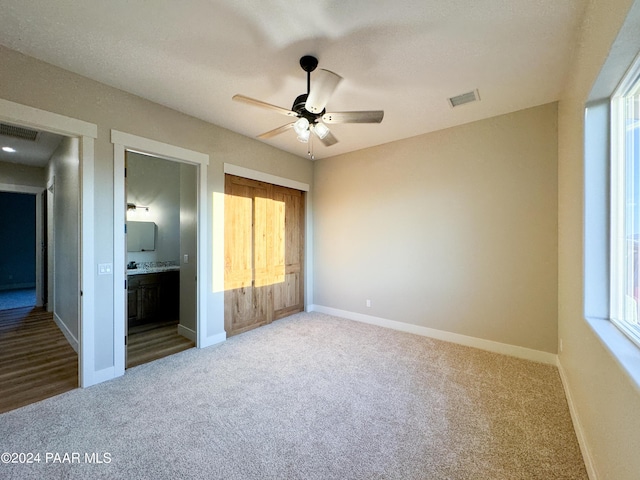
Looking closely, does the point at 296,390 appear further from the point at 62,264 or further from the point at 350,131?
the point at 62,264

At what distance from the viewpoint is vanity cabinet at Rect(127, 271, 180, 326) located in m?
4.31

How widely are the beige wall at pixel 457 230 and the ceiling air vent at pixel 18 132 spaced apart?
428 cm

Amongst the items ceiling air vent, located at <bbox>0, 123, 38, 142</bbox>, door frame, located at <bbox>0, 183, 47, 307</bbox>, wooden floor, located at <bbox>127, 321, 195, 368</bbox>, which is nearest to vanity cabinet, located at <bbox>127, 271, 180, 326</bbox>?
wooden floor, located at <bbox>127, 321, 195, 368</bbox>

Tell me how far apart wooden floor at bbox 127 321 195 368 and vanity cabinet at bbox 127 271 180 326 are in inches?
7.5

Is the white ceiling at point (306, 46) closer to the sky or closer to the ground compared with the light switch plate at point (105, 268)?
closer to the sky

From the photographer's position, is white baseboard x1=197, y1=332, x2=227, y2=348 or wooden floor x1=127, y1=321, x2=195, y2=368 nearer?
wooden floor x1=127, y1=321, x2=195, y2=368

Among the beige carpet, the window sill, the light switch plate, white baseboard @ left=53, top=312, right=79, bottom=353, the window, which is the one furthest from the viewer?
white baseboard @ left=53, top=312, right=79, bottom=353

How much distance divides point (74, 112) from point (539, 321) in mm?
5296

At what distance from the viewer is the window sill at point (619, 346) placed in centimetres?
118

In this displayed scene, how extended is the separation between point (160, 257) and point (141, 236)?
521 millimetres

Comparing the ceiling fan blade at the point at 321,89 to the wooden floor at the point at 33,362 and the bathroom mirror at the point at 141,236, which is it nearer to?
the wooden floor at the point at 33,362

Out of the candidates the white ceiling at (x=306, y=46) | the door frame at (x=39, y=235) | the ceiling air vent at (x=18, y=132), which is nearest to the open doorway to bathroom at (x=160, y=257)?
the ceiling air vent at (x=18, y=132)

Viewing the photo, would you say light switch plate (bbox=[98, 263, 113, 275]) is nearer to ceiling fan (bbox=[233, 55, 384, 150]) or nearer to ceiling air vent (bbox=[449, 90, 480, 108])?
ceiling fan (bbox=[233, 55, 384, 150])

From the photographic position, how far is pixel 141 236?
517cm
